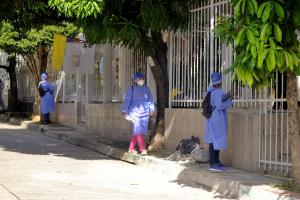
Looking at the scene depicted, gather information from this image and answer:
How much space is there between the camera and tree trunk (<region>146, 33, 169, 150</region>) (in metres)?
12.9

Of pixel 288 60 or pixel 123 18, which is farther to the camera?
pixel 123 18

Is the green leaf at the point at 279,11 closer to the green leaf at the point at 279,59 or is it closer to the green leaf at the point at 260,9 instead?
the green leaf at the point at 260,9

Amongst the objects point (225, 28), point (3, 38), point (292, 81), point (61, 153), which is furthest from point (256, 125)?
point (3, 38)

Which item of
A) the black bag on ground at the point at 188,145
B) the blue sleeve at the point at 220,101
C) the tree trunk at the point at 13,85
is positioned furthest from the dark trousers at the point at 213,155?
the tree trunk at the point at 13,85

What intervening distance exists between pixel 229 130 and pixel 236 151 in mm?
443

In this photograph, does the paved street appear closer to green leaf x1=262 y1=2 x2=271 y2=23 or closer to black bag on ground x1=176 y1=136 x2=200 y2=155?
black bag on ground x1=176 y1=136 x2=200 y2=155

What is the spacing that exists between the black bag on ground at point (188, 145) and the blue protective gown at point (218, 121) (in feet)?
4.39

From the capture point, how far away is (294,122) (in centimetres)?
796

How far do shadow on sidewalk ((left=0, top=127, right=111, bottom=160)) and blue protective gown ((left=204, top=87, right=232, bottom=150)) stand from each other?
4090mm

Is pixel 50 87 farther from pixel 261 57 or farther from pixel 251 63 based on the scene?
pixel 261 57

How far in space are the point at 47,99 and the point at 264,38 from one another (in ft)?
53.3

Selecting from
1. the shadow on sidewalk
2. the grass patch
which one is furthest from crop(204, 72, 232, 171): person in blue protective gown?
the shadow on sidewalk

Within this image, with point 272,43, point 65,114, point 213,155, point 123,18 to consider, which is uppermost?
point 123,18

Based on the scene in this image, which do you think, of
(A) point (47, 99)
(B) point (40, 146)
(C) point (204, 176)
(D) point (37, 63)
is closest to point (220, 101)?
(C) point (204, 176)
